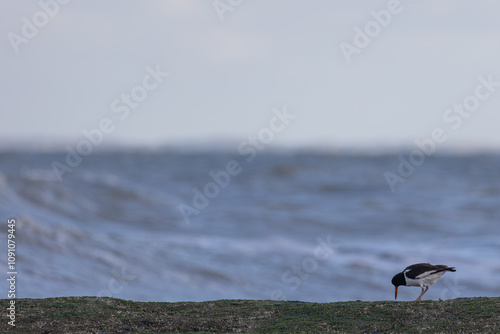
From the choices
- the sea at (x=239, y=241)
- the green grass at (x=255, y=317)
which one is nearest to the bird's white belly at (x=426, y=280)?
the green grass at (x=255, y=317)

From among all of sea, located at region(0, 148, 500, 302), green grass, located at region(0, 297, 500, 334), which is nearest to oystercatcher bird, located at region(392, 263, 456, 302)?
green grass, located at region(0, 297, 500, 334)

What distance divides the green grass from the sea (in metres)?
5.67

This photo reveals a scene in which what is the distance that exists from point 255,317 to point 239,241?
1502cm

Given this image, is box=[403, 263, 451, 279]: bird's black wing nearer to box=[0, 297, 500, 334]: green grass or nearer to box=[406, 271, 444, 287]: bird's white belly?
box=[406, 271, 444, 287]: bird's white belly

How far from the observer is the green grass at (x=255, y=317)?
281 inches

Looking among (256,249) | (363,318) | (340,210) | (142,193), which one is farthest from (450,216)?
(363,318)

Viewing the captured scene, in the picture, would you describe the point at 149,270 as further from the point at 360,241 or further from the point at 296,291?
the point at 360,241

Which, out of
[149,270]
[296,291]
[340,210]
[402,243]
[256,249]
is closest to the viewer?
[296,291]

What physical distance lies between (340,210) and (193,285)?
17390 millimetres

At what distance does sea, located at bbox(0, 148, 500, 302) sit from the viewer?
15758mm

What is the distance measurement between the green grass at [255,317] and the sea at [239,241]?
18.6 ft

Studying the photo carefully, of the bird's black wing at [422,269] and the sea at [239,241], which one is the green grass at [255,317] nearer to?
the bird's black wing at [422,269]

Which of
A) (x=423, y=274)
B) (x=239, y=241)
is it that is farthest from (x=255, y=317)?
(x=239, y=241)

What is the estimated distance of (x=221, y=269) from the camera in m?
17.8
